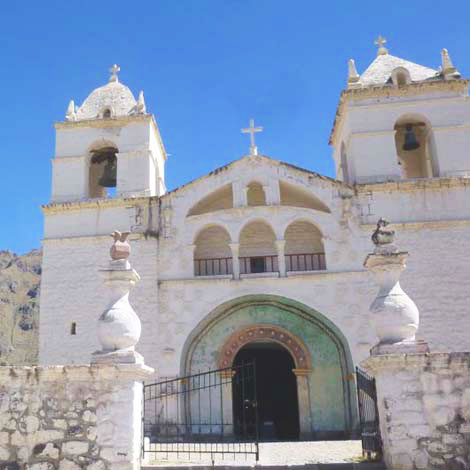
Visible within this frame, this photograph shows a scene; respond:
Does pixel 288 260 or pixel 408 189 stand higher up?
pixel 408 189

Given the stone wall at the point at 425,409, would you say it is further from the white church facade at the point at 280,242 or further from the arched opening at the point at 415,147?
the arched opening at the point at 415,147

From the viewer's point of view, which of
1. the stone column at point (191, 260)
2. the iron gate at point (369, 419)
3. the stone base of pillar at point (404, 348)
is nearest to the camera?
the stone base of pillar at point (404, 348)

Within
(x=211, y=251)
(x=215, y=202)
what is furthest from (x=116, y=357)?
(x=215, y=202)

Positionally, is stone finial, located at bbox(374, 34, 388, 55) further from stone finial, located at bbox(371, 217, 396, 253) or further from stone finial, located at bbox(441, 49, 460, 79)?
stone finial, located at bbox(371, 217, 396, 253)

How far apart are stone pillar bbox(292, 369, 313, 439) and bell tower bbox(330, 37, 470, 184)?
581 cm

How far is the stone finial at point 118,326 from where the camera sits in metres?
8.15

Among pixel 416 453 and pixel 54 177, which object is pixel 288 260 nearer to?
pixel 54 177

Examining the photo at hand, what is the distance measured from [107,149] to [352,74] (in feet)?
26.5

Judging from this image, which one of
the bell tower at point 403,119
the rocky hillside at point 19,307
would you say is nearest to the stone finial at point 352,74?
the bell tower at point 403,119

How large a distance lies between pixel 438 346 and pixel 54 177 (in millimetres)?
12112

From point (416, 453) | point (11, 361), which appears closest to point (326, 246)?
point (416, 453)

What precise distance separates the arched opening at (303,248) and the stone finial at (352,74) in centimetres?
474

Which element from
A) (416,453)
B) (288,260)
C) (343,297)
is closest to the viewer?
(416,453)

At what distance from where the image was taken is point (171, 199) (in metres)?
17.8
